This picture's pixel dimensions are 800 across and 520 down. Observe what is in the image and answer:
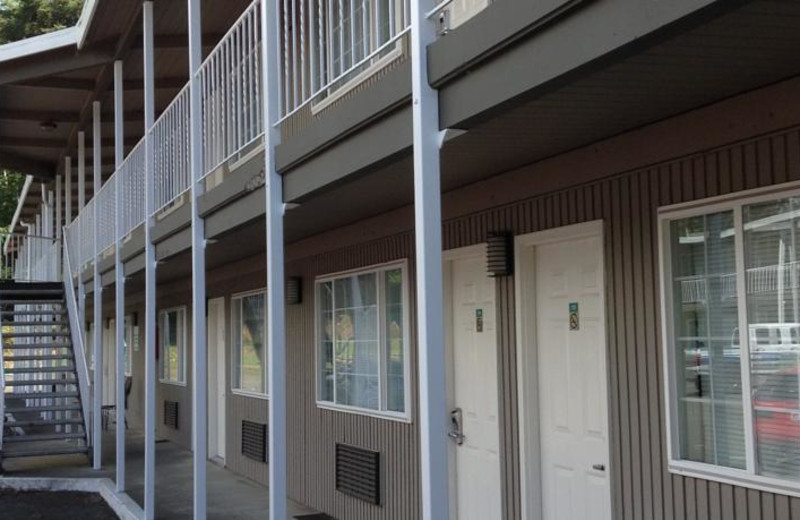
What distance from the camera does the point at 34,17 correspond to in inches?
1300

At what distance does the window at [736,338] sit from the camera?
4.22m

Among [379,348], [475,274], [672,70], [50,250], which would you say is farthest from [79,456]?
[672,70]

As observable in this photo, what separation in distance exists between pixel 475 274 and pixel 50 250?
13.8m

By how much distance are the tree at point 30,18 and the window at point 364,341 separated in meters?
26.4

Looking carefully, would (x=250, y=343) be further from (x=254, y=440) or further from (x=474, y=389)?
(x=474, y=389)

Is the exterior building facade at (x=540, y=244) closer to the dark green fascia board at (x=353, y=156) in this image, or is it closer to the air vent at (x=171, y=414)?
the dark green fascia board at (x=353, y=156)

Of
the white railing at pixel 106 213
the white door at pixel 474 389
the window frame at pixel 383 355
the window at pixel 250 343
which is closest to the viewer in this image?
the white door at pixel 474 389

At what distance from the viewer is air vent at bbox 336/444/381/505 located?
798 centimetres

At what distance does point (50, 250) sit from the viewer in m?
18.3

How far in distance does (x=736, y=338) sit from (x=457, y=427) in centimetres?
288

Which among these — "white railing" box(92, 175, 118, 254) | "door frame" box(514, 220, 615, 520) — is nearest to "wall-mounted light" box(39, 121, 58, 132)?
"white railing" box(92, 175, 118, 254)

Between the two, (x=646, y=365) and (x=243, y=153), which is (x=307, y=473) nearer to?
(x=243, y=153)

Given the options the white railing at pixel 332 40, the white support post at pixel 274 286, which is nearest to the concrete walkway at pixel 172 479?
the white support post at pixel 274 286

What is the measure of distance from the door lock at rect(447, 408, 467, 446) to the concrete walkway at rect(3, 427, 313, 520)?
283 cm
